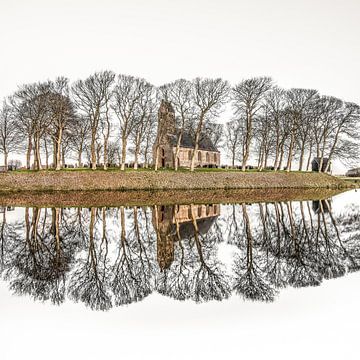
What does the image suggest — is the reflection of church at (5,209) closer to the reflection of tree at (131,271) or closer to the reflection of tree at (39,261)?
the reflection of tree at (39,261)

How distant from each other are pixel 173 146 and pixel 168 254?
55452mm

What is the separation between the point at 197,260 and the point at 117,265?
7.94 ft

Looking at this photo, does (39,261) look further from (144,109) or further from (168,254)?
(144,109)

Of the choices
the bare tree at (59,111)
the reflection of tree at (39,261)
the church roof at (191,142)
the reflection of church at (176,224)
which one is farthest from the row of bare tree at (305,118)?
the reflection of tree at (39,261)

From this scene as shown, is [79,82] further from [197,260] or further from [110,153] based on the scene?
[197,260]

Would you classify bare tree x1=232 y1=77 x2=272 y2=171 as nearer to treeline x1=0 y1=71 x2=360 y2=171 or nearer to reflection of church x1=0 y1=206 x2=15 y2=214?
treeline x1=0 y1=71 x2=360 y2=171

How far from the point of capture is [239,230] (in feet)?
56.7

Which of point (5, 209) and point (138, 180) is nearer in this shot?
point (5, 209)

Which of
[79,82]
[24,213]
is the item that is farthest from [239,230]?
[79,82]

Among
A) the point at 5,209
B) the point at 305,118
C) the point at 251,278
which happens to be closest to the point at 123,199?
the point at 5,209

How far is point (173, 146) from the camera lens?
2660 inches

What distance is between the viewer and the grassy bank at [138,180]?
1604 inches

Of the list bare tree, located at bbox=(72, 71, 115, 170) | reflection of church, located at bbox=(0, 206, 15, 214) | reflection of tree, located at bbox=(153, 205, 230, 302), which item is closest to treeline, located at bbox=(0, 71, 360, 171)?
bare tree, located at bbox=(72, 71, 115, 170)

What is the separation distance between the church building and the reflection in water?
101 feet
